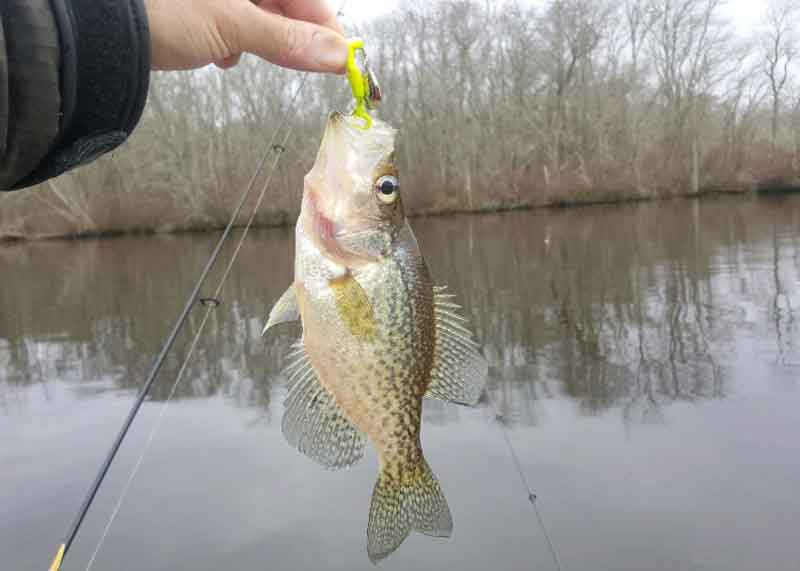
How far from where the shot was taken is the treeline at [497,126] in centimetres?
4175

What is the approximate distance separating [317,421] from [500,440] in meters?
6.44

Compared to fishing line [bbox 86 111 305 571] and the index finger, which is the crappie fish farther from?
fishing line [bbox 86 111 305 571]

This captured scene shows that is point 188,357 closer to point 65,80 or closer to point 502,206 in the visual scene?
point 65,80

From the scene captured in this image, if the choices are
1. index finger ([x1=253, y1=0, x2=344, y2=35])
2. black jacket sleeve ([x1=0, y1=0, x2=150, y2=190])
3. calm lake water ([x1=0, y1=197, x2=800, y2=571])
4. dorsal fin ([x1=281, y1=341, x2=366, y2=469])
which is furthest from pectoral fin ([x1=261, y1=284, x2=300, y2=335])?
calm lake water ([x1=0, y1=197, x2=800, y2=571])

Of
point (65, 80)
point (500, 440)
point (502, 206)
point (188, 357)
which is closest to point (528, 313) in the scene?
point (500, 440)

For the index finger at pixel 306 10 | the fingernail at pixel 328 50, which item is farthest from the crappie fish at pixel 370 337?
the index finger at pixel 306 10

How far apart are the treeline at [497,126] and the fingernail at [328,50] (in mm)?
38755

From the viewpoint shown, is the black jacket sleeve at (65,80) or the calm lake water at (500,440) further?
the calm lake water at (500,440)

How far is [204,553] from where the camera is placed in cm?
630

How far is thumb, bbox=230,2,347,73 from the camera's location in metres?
2.03

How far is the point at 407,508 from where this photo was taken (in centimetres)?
208

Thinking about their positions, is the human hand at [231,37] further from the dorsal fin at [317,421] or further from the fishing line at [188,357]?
the fishing line at [188,357]

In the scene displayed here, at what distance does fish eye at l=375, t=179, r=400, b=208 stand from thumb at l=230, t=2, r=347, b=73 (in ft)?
1.27

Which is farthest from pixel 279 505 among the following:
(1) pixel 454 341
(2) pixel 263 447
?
(1) pixel 454 341
